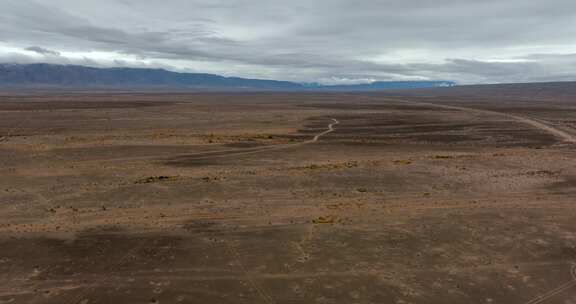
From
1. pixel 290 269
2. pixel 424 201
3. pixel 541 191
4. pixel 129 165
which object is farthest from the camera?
pixel 129 165

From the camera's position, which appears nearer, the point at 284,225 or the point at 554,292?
the point at 554,292

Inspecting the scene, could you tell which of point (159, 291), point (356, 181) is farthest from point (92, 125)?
point (159, 291)

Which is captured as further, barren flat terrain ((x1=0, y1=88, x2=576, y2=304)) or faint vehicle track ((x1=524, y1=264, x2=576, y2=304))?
barren flat terrain ((x1=0, y1=88, x2=576, y2=304))

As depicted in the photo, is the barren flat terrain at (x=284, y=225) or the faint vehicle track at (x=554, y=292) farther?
the barren flat terrain at (x=284, y=225)

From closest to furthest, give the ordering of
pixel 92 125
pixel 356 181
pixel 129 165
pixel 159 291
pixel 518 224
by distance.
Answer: pixel 159 291
pixel 518 224
pixel 356 181
pixel 129 165
pixel 92 125

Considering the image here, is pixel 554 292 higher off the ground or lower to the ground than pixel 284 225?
lower

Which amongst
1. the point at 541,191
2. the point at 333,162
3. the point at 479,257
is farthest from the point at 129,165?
the point at 541,191

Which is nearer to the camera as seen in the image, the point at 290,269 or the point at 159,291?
the point at 159,291

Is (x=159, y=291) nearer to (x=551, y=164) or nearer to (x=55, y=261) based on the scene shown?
(x=55, y=261)
